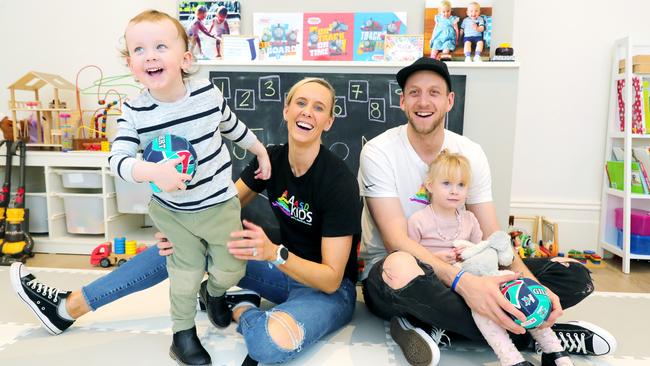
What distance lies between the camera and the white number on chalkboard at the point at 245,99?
Answer: 2.92m

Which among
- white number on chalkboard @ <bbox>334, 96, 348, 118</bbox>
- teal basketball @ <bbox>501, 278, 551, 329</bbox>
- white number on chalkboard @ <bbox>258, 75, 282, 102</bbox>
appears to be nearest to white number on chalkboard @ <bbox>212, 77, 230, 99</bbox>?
white number on chalkboard @ <bbox>258, 75, 282, 102</bbox>

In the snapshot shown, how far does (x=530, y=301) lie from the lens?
127cm

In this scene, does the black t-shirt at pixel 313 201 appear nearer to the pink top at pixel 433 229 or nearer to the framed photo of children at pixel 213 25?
the pink top at pixel 433 229

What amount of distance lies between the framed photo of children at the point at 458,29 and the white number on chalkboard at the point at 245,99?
3.87ft

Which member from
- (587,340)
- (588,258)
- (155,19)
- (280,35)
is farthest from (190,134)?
(588,258)

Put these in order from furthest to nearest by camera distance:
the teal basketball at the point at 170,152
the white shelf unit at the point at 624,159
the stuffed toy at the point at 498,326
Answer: the white shelf unit at the point at 624,159, the stuffed toy at the point at 498,326, the teal basketball at the point at 170,152

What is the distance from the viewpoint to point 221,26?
3.07m

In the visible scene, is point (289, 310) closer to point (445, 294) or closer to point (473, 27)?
point (445, 294)

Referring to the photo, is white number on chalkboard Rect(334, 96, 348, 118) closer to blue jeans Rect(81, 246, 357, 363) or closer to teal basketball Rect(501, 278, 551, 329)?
blue jeans Rect(81, 246, 357, 363)

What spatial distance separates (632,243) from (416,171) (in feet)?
6.33

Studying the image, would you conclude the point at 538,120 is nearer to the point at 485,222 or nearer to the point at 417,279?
the point at 485,222

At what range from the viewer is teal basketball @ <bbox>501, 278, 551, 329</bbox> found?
1269 mm

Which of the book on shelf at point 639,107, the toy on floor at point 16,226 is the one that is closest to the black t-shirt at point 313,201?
the toy on floor at point 16,226

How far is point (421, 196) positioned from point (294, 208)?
516 millimetres
